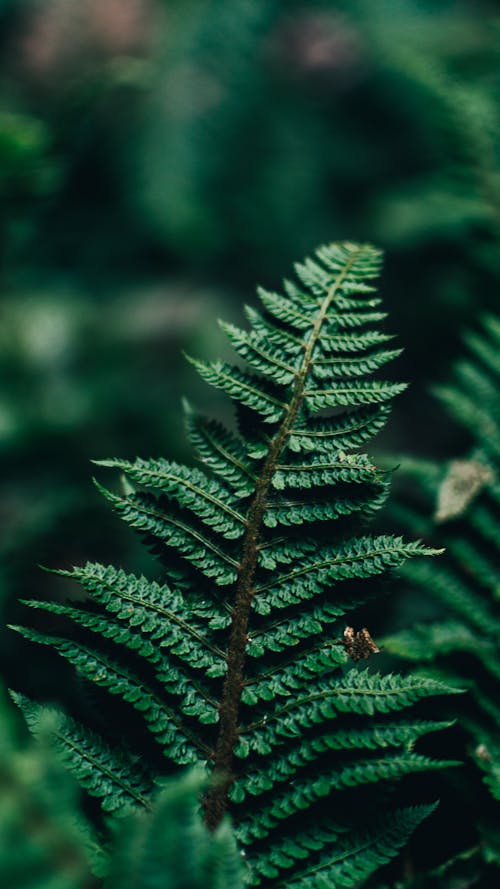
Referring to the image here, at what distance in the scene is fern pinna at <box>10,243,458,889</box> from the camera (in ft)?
3.17

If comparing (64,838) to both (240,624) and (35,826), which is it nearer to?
(35,826)

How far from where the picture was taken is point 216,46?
139 inches

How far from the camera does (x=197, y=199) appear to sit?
384 cm

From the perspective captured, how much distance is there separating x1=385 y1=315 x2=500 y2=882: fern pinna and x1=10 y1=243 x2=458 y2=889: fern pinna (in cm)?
26

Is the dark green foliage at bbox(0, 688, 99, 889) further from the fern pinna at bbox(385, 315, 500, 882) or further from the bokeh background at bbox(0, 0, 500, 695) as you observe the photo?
the bokeh background at bbox(0, 0, 500, 695)

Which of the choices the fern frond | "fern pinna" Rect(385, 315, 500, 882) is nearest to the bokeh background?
"fern pinna" Rect(385, 315, 500, 882)

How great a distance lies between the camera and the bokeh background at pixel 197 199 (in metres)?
2.37

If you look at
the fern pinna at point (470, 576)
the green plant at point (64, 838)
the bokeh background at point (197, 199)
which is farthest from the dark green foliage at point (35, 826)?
the bokeh background at point (197, 199)

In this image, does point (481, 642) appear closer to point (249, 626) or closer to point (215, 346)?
point (249, 626)

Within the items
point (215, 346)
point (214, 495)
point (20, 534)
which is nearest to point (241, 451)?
point (214, 495)

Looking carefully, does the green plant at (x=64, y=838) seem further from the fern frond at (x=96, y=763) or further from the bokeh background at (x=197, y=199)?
the bokeh background at (x=197, y=199)

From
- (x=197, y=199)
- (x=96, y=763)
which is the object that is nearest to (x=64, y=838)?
(x=96, y=763)

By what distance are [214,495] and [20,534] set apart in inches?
48.8

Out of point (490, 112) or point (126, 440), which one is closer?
point (490, 112)
